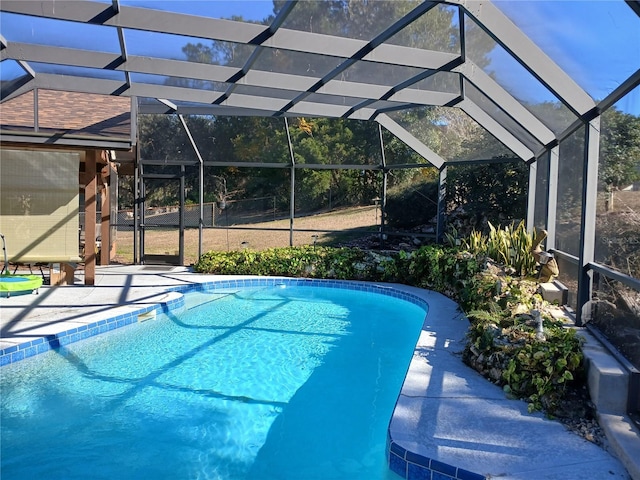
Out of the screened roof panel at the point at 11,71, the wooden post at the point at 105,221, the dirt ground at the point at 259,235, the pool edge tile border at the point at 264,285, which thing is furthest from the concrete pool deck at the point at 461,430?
the dirt ground at the point at 259,235

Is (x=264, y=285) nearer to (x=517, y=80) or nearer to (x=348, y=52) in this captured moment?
(x=348, y=52)

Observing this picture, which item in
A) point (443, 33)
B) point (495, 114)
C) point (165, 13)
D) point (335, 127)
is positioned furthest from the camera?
point (335, 127)

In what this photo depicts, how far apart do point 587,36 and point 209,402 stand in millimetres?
4793

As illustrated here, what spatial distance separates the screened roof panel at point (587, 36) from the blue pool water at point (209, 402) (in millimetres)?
3454

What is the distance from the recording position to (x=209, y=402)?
4.39m

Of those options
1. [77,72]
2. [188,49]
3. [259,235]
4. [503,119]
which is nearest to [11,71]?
[77,72]

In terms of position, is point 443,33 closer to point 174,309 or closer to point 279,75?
point 279,75

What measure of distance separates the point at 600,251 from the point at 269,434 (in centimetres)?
343

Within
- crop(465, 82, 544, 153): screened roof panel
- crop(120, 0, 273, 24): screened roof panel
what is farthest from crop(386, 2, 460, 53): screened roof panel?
crop(465, 82, 544, 153): screened roof panel

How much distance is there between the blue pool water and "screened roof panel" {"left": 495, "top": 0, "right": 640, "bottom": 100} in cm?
345

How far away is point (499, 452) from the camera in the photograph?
9.66ft

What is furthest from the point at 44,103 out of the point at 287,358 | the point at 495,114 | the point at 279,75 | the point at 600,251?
the point at 600,251

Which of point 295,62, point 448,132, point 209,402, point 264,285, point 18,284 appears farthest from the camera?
point 448,132

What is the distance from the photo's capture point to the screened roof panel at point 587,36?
4070mm
